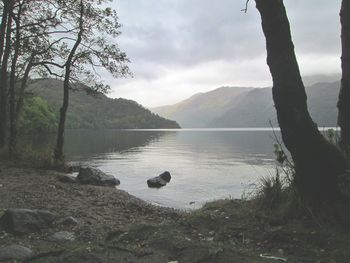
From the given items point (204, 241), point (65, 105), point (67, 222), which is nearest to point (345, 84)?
point (204, 241)

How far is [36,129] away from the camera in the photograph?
101 m

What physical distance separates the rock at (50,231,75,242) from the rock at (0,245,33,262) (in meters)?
1.00

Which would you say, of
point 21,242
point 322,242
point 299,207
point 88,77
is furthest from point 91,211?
point 88,77

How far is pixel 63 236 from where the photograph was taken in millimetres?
7578

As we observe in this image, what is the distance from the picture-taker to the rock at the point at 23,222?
7.63m

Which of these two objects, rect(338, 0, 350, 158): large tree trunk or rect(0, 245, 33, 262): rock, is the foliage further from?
rect(338, 0, 350, 158): large tree trunk

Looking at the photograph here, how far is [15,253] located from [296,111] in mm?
5493

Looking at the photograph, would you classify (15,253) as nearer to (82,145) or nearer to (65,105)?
(65,105)

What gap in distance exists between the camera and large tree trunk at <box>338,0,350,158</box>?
866 centimetres

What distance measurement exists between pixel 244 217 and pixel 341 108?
136 inches

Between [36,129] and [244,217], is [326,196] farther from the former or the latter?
[36,129]

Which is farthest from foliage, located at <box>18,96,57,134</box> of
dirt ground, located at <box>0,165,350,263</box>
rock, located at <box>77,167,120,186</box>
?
dirt ground, located at <box>0,165,350,263</box>

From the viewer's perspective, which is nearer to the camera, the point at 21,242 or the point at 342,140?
the point at 21,242

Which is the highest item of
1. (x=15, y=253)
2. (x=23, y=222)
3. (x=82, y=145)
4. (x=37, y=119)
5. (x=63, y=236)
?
(x=37, y=119)
